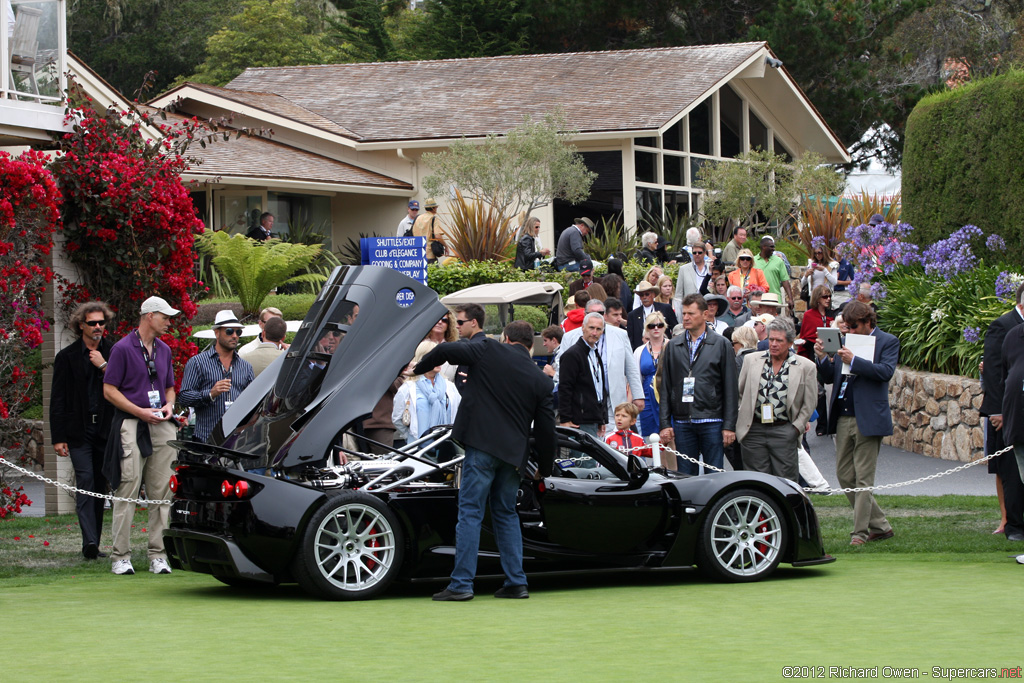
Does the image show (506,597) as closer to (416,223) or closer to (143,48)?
(416,223)

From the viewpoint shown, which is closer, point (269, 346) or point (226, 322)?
point (226, 322)

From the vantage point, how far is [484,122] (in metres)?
31.6

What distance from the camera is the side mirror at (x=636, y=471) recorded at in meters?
9.16

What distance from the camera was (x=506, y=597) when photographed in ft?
28.4

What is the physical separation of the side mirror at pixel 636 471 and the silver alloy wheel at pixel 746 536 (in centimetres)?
56

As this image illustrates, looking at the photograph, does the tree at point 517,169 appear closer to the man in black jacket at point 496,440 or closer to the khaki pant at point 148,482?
the khaki pant at point 148,482

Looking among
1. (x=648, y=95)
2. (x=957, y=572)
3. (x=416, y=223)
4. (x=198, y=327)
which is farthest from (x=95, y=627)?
(x=648, y=95)

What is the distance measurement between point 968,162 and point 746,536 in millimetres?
11221

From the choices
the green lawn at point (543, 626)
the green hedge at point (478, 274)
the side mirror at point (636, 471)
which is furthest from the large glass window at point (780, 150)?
the side mirror at point (636, 471)

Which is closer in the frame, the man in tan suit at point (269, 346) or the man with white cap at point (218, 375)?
the man with white cap at point (218, 375)

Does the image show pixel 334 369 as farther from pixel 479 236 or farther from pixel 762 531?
pixel 479 236

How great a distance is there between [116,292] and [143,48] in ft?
142

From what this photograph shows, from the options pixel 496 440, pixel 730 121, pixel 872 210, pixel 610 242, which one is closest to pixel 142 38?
pixel 730 121

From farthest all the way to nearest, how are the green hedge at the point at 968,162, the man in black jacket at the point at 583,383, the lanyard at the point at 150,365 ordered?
the green hedge at the point at 968,162 → the man in black jacket at the point at 583,383 → the lanyard at the point at 150,365
